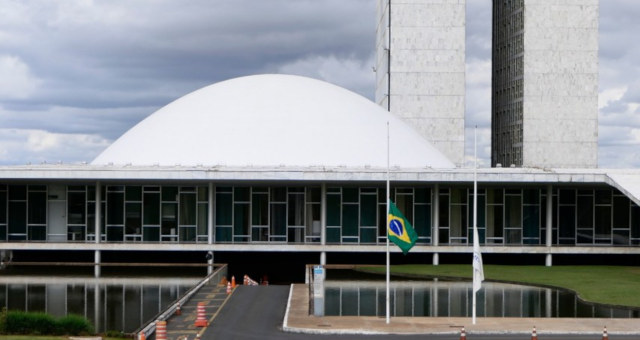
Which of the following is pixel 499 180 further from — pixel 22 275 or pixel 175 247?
pixel 22 275

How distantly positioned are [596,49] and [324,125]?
41940mm

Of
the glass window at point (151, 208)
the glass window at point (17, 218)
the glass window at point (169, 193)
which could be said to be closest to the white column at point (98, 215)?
the glass window at point (151, 208)

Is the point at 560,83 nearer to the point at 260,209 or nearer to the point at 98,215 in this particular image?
the point at 260,209

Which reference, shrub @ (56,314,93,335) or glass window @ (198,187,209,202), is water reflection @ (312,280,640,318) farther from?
glass window @ (198,187,209,202)

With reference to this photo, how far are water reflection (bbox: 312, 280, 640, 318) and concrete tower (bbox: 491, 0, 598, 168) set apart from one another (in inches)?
2136

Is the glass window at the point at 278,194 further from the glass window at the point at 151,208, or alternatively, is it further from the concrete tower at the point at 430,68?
the concrete tower at the point at 430,68

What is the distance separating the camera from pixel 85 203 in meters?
63.3

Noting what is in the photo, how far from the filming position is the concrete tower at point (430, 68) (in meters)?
99.1

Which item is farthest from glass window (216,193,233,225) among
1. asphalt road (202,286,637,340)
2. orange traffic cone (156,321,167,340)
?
orange traffic cone (156,321,167,340)

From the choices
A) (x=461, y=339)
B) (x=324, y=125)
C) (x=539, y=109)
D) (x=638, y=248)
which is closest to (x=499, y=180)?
(x=638, y=248)

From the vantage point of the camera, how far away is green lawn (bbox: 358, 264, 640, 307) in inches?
1759

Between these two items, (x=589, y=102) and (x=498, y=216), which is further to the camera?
(x=589, y=102)

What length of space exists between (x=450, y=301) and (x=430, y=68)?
2344 inches

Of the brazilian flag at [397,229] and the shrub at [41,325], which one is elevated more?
the brazilian flag at [397,229]
